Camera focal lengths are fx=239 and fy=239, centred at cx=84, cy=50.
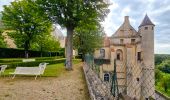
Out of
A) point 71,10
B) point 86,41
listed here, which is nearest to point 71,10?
point 71,10

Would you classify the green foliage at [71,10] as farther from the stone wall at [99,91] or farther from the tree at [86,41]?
the tree at [86,41]

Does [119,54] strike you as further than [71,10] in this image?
Yes

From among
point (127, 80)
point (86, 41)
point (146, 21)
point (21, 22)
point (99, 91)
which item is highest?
point (146, 21)

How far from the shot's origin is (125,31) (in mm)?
46844

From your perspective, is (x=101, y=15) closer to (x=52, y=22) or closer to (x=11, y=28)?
(x=52, y=22)

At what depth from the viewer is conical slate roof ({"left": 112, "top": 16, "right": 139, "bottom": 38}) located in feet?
152

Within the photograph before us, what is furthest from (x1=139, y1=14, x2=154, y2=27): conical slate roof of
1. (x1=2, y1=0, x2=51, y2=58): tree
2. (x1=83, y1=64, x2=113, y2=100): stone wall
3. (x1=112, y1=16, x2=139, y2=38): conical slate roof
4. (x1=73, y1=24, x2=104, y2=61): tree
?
(x1=83, y1=64, x2=113, y2=100): stone wall

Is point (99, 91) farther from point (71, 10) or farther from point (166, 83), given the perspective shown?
point (166, 83)

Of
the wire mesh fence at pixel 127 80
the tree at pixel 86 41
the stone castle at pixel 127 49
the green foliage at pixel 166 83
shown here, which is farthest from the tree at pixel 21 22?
the green foliage at pixel 166 83

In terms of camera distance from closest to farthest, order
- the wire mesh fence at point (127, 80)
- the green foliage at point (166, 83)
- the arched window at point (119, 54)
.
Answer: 1. the wire mesh fence at point (127, 80)
2. the arched window at point (119, 54)
3. the green foliage at point (166, 83)

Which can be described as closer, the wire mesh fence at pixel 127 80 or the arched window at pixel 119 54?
the wire mesh fence at pixel 127 80

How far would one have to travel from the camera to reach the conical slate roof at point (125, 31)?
46.2m

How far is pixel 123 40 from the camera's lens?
4634 cm

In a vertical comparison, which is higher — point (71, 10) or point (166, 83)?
point (71, 10)
